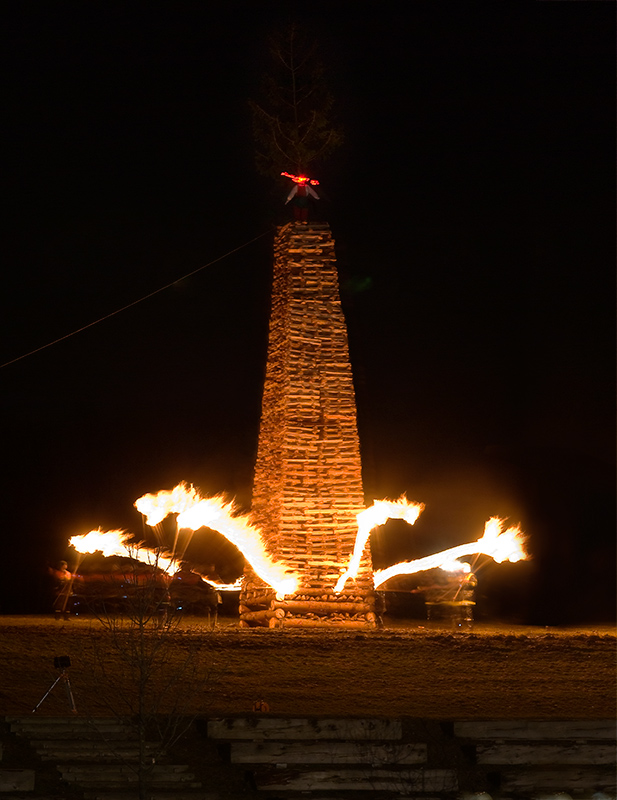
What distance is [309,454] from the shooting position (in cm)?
1658

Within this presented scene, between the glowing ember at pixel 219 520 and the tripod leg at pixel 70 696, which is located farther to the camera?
the glowing ember at pixel 219 520

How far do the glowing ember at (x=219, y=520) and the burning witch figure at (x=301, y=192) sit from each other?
5199 mm

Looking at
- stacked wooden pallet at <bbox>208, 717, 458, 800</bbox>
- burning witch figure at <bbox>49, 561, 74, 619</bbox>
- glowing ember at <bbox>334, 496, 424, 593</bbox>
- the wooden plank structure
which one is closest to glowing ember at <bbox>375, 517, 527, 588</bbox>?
glowing ember at <bbox>334, 496, 424, 593</bbox>

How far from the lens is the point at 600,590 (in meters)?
20.6

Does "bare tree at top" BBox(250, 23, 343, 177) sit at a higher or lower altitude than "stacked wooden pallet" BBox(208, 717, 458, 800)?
higher

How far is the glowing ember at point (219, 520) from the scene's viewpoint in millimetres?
15688

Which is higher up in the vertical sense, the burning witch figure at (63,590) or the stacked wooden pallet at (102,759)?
the burning witch figure at (63,590)

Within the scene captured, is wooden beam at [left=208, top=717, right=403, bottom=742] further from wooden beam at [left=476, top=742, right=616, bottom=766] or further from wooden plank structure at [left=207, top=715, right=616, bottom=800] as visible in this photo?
wooden beam at [left=476, top=742, right=616, bottom=766]

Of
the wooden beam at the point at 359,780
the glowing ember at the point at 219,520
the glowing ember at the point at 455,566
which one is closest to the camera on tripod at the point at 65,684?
the wooden beam at the point at 359,780

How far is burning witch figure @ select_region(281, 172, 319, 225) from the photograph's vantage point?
18.1 metres

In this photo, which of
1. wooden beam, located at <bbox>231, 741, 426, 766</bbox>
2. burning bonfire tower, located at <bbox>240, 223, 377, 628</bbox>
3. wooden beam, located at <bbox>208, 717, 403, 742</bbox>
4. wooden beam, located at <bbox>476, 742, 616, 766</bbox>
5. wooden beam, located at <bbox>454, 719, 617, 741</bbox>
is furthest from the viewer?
burning bonfire tower, located at <bbox>240, 223, 377, 628</bbox>

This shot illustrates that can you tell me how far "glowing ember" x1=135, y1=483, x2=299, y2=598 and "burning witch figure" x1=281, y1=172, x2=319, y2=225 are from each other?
17.1 feet

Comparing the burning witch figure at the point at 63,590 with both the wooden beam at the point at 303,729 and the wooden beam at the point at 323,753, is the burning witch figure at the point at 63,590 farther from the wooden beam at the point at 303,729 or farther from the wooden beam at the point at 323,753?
the wooden beam at the point at 323,753

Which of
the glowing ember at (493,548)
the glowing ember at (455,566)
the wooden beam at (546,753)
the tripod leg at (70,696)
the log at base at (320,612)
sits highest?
the glowing ember at (493,548)
